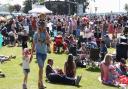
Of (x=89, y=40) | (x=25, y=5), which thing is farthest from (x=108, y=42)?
(x=25, y=5)

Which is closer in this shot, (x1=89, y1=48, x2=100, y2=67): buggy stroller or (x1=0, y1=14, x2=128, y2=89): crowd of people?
(x1=0, y1=14, x2=128, y2=89): crowd of people

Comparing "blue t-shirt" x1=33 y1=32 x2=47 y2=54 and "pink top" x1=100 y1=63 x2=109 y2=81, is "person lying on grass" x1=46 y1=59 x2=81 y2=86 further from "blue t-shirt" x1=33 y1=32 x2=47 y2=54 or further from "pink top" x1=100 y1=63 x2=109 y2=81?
"blue t-shirt" x1=33 y1=32 x2=47 y2=54

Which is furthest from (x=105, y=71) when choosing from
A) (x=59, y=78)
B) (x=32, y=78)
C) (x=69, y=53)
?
(x=69, y=53)

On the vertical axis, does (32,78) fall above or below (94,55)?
below

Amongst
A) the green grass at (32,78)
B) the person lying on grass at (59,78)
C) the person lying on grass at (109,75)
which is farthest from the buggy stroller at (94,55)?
the person lying on grass at (59,78)

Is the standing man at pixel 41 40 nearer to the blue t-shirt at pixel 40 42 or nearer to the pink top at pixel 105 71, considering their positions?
the blue t-shirt at pixel 40 42

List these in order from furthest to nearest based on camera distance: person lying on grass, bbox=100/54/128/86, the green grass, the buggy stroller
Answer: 1. the buggy stroller
2. person lying on grass, bbox=100/54/128/86
3. the green grass

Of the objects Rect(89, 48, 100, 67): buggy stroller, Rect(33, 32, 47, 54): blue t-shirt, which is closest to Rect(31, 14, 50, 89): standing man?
Rect(33, 32, 47, 54): blue t-shirt

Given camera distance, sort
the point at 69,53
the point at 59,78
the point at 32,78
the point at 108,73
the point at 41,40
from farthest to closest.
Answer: the point at 69,53
the point at 32,78
the point at 108,73
the point at 59,78
the point at 41,40

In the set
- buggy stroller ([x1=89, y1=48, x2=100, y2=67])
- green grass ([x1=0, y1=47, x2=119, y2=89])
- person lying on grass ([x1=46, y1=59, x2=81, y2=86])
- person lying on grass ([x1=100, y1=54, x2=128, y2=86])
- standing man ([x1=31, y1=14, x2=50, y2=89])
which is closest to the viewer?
standing man ([x1=31, y1=14, x2=50, y2=89])

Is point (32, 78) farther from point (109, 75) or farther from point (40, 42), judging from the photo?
point (40, 42)

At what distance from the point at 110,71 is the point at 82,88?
1.46m

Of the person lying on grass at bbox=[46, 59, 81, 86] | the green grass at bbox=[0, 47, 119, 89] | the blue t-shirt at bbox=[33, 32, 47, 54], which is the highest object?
the blue t-shirt at bbox=[33, 32, 47, 54]

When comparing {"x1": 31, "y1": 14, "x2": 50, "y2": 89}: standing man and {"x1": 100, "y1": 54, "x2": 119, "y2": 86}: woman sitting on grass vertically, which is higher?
{"x1": 31, "y1": 14, "x2": 50, "y2": 89}: standing man
